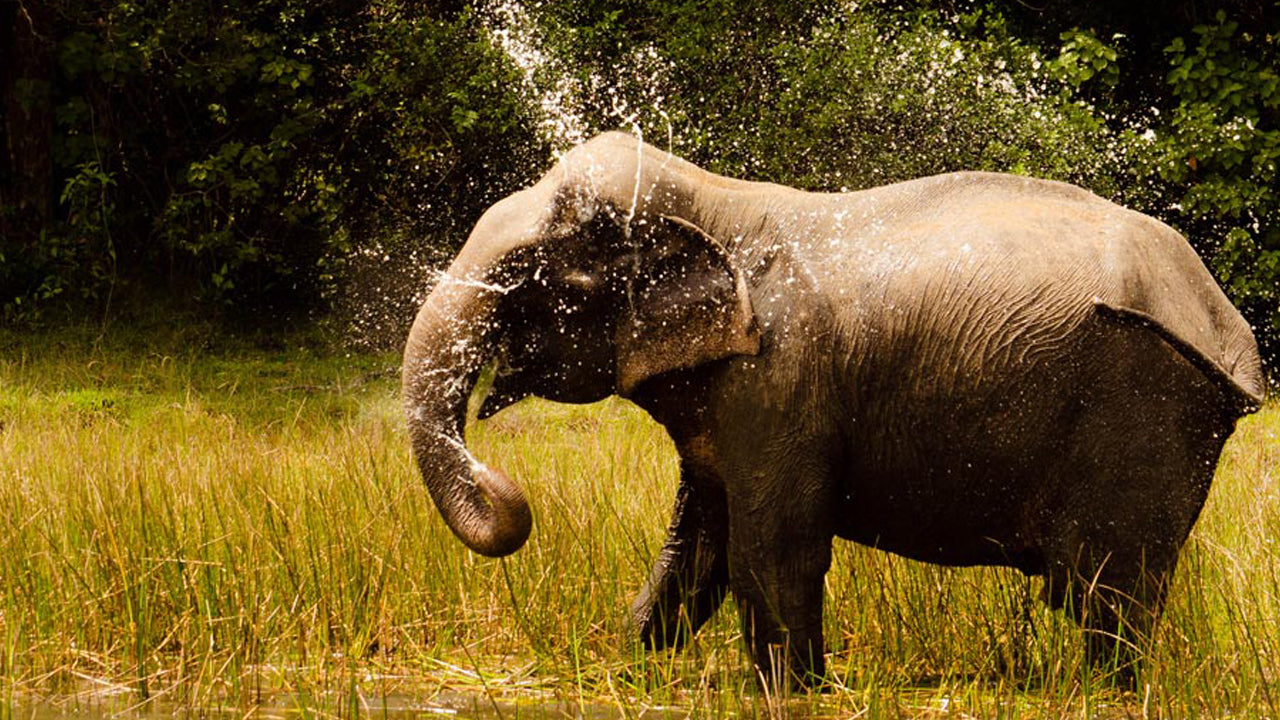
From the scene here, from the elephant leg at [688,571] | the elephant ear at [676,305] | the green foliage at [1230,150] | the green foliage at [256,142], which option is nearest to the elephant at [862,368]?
the elephant ear at [676,305]

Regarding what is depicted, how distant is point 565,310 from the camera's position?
497cm

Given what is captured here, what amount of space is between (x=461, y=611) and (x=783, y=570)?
1376mm

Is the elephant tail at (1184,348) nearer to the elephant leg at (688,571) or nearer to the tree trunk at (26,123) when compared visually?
the elephant leg at (688,571)

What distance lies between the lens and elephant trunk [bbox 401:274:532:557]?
466 centimetres

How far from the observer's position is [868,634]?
5539 mm

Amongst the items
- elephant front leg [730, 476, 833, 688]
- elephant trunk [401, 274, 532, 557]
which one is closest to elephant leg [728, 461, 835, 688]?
elephant front leg [730, 476, 833, 688]

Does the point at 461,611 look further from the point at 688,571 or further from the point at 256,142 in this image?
the point at 256,142

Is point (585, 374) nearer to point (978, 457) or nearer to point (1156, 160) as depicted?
point (978, 457)

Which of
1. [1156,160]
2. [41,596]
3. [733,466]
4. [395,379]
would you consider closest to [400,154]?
[395,379]

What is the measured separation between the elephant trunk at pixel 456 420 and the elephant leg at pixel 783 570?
2.02 feet

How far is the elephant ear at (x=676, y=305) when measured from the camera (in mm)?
4809

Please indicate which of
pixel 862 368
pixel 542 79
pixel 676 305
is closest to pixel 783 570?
pixel 862 368

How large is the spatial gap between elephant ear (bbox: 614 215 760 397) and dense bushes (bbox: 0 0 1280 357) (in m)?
7.98

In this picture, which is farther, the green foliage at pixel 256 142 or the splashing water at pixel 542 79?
the splashing water at pixel 542 79
